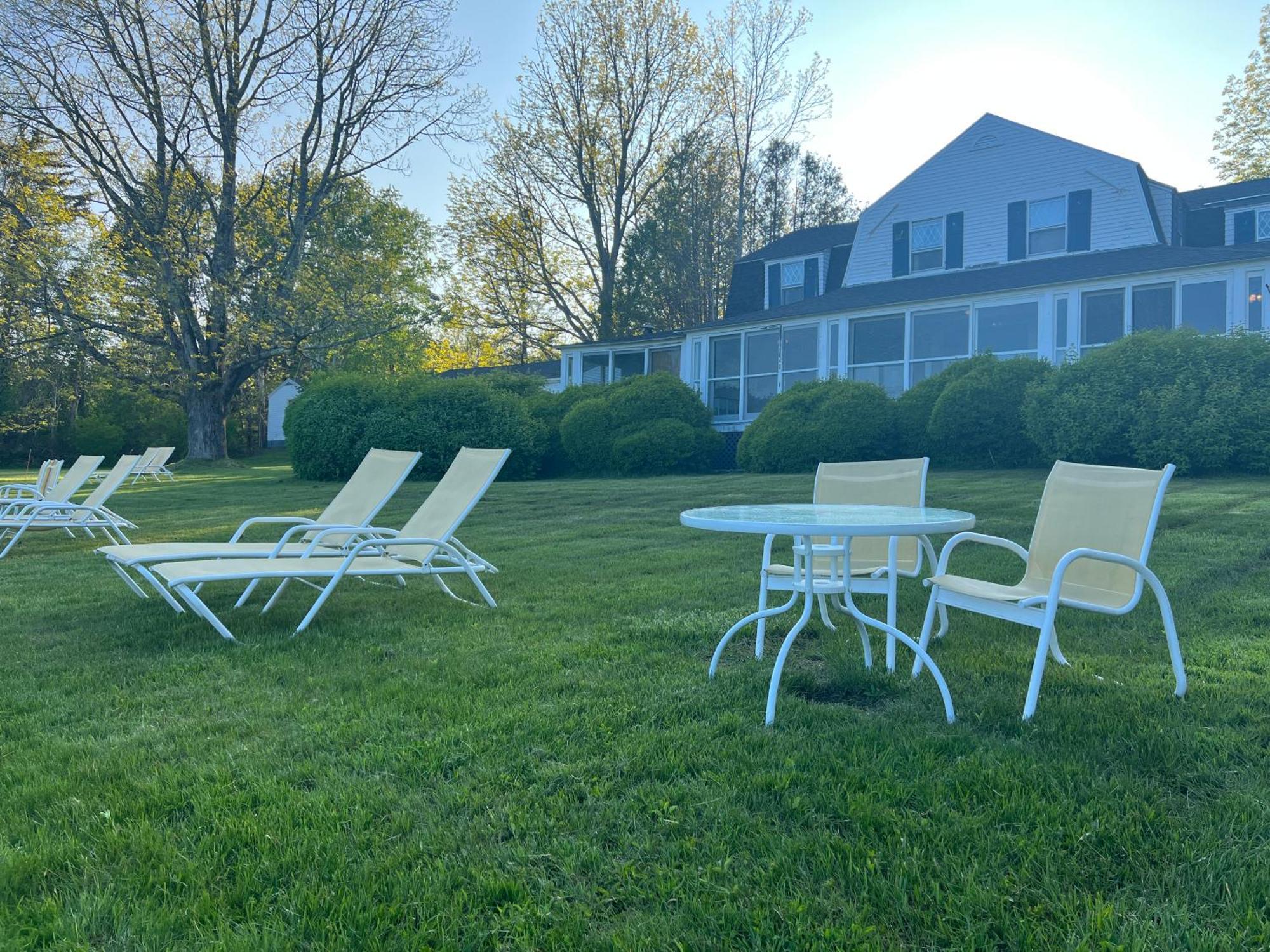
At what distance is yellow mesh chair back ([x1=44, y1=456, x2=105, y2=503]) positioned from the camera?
33.6ft

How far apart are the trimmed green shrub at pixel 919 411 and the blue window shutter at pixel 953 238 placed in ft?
21.8

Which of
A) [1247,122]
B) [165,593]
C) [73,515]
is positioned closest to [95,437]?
[73,515]

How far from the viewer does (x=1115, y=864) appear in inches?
91.7

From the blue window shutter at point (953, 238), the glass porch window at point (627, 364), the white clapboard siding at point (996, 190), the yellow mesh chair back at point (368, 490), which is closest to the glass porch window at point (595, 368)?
the glass porch window at point (627, 364)

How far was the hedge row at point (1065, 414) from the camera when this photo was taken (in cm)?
1252

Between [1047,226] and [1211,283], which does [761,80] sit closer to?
[1047,226]

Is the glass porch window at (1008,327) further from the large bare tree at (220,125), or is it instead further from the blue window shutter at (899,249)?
the large bare tree at (220,125)

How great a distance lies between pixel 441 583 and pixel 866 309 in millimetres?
16320

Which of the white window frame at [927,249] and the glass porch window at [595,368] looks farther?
the glass porch window at [595,368]

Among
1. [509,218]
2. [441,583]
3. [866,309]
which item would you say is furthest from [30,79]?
[441,583]

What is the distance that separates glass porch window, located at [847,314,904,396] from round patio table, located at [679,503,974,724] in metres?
16.6

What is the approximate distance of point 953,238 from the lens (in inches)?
861

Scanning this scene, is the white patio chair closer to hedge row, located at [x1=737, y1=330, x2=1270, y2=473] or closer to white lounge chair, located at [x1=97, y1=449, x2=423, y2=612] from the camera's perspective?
white lounge chair, located at [x1=97, y1=449, x2=423, y2=612]

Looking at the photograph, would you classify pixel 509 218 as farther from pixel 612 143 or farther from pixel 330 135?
pixel 330 135
